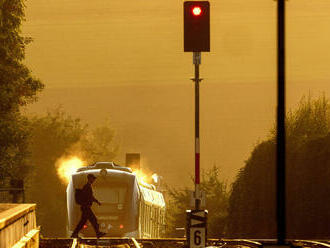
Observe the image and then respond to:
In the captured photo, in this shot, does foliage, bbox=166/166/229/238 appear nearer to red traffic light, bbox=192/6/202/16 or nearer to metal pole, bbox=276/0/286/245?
red traffic light, bbox=192/6/202/16

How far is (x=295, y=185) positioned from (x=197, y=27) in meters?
36.2

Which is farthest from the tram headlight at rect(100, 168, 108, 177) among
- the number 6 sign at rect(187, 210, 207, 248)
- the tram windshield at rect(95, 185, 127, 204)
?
the number 6 sign at rect(187, 210, 207, 248)

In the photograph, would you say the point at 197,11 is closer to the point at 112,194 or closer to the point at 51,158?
the point at 112,194

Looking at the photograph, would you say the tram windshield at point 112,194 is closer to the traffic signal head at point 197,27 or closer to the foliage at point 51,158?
the traffic signal head at point 197,27

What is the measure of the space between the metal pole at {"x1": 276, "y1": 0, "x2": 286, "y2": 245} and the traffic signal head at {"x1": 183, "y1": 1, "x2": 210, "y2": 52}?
5061 millimetres

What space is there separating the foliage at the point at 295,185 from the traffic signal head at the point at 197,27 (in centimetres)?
3133

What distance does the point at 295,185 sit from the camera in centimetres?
5475

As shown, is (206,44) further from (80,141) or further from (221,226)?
(80,141)

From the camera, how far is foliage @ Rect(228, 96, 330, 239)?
2034 inches

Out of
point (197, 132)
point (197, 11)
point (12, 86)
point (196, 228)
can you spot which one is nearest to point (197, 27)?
point (197, 11)

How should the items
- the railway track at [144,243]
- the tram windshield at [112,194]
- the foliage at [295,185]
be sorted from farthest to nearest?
the foliage at [295,185] → the tram windshield at [112,194] → the railway track at [144,243]

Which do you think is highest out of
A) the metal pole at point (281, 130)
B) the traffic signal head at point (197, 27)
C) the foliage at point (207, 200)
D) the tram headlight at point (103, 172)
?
the traffic signal head at point (197, 27)

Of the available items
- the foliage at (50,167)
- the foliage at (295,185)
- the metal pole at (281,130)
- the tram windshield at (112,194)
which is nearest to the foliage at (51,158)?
the foliage at (50,167)

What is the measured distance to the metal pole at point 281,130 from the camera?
1362 cm
